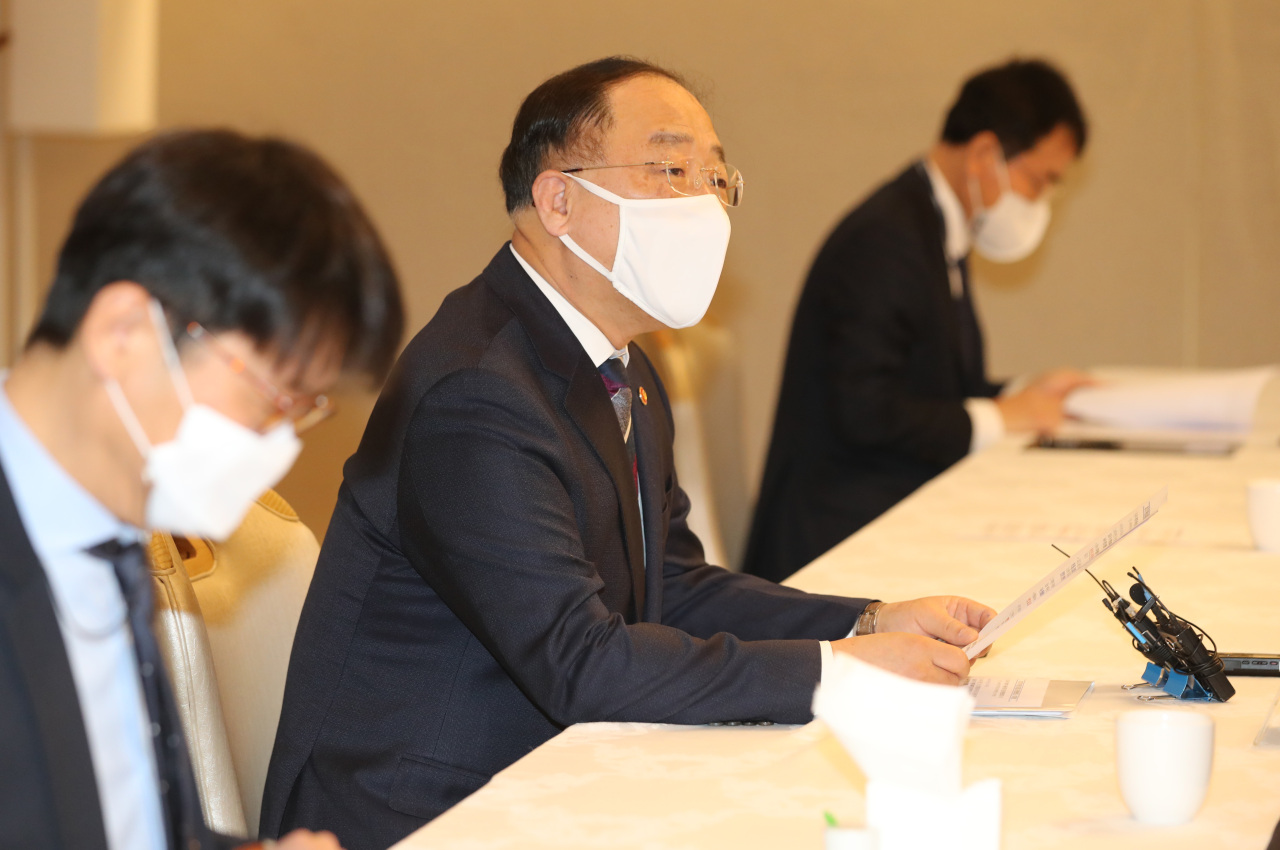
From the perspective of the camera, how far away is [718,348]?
333 cm

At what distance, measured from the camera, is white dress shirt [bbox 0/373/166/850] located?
3.22 ft

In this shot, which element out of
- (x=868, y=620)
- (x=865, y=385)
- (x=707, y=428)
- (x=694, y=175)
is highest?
(x=694, y=175)

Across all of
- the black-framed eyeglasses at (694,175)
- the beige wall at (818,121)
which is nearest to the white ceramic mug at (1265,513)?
the black-framed eyeglasses at (694,175)

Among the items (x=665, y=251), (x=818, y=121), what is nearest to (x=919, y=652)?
(x=665, y=251)

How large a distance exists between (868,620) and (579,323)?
504 mm

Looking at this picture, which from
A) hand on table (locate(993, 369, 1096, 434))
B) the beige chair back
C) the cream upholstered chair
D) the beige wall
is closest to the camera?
the cream upholstered chair

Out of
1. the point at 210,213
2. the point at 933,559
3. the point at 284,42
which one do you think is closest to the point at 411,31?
the point at 284,42

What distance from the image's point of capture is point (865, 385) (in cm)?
340

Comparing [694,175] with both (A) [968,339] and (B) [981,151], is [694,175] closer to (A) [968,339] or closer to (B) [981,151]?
(B) [981,151]

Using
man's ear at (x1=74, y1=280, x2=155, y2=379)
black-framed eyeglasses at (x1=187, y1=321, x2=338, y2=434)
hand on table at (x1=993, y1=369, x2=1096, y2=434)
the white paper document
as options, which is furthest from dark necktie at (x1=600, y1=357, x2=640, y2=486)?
hand on table at (x1=993, y1=369, x2=1096, y2=434)

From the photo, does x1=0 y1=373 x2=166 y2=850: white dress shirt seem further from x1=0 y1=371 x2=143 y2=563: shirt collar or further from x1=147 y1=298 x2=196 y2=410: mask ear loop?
x1=147 y1=298 x2=196 y2=410: mask ear loop

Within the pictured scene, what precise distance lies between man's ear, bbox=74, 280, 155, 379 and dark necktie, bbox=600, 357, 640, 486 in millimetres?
836

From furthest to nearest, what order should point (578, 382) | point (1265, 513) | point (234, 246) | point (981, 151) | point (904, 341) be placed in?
point (981, 151), point (904, 341), point (1265, 513), point (578, 382), point (234, 246)

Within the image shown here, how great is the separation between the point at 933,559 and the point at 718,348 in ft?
4.17
